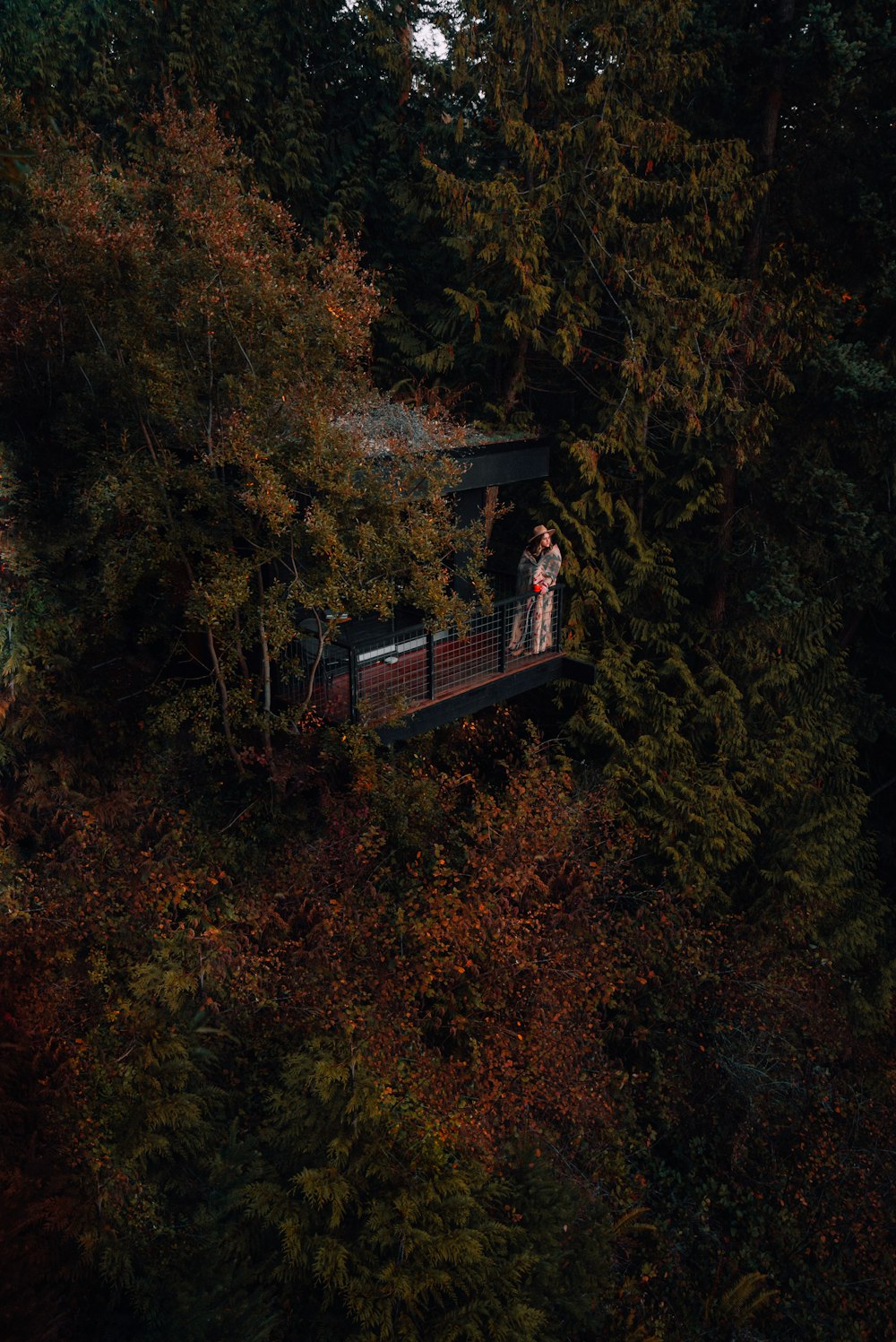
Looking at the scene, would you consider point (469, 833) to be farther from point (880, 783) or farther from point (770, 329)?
point (880, 783)

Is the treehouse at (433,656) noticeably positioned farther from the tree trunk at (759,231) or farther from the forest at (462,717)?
the tree trunk at (759,231)

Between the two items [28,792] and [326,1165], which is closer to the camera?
[326,1165]

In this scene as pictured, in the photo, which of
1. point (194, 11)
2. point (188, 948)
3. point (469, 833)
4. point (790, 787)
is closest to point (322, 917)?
point (188, 948)

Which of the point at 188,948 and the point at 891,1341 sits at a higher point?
the point at 188,948

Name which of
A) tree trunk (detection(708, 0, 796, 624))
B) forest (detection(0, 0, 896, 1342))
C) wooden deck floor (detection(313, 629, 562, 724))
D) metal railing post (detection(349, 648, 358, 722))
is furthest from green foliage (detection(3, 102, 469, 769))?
tree trunk (detection(708, 0, 796, 624))

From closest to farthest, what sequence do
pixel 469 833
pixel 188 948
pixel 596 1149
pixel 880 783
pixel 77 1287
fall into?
pixel 77 1287 < pixel 188 948 < pixel 596 1149 < pixel 469 833 < pixel 880 783

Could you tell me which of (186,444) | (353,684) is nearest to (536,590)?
(353,684)

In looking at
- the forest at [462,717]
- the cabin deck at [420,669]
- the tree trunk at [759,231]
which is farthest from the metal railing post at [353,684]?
the tree trunk at [759,231]
